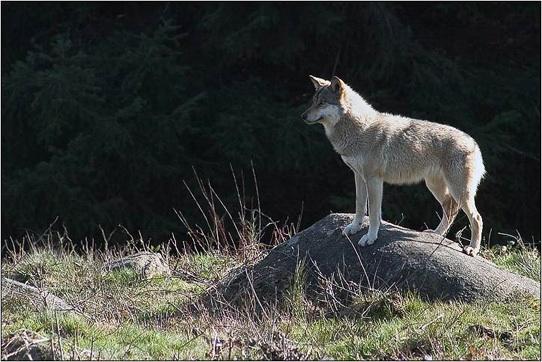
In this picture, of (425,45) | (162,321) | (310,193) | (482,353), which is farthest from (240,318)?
(425,45)

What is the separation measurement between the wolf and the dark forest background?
7824 millimetres

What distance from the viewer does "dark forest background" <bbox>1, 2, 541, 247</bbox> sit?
17.1m

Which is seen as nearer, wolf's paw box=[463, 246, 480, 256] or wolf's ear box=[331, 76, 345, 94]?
wolf's paw box=[463, 246, 480, 256]

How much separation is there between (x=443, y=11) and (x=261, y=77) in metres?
3.83

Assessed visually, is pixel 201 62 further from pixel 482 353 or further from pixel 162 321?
pixel 482 353

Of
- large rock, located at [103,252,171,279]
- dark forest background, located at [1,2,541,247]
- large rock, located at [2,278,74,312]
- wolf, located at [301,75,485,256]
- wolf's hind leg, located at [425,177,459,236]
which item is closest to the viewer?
large rock, located at [2,278,74,312]

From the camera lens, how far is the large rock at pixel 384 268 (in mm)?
7891

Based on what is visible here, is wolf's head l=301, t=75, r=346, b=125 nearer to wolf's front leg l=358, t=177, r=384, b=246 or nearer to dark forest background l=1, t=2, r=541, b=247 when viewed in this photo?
wolf's front leg l=358, t=177, r=384, b=246

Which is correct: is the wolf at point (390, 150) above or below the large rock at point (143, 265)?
above

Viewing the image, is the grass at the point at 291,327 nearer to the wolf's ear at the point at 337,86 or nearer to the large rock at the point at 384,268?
the large rock at the point at 384,268

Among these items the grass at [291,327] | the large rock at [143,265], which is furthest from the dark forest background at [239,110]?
the grass at [291,327]

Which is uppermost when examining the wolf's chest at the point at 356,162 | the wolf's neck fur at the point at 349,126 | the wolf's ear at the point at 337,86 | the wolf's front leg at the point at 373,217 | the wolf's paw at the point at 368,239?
the wolf's ear at the point at 337,86

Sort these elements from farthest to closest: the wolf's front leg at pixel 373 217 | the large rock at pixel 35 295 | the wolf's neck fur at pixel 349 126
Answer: the wolf's neck fur at pixel 349 126, the wolf's front leg at pixel 373 217, the large rock at pixel 35 295

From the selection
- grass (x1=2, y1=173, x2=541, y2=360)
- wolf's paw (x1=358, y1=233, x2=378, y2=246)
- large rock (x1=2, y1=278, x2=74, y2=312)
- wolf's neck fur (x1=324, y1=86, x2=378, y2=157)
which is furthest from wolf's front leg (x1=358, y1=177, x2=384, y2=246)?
large rock (x1=2, y1=278, x2=74, y2=312)
